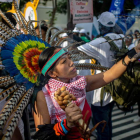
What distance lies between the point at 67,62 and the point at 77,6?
2.12 m

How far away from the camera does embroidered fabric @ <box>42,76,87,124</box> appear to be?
4.59ft

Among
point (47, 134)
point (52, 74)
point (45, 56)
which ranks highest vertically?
point (45, 56)

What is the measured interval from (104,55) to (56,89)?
1256 mm

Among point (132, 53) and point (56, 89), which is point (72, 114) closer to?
point (56, 89)

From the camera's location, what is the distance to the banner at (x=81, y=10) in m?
3.25

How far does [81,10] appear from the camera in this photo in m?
3.31

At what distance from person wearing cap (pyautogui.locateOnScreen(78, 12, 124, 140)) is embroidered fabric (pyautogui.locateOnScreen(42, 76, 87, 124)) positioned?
98 centimetres

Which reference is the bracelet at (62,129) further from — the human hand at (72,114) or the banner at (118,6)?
the banner at (118,6)

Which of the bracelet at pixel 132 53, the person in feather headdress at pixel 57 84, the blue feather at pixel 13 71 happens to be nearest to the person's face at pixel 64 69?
the person in feather headdress at pixel 57 84

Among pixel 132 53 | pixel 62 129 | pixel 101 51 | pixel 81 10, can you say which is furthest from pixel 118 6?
pixel 62 129

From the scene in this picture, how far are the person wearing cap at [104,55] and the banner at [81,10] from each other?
0.58m

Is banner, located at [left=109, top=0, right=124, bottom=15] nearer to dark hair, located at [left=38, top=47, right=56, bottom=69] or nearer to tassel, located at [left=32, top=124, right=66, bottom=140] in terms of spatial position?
dark hair, located at [left=38, top=47, right=56, bottom=69]

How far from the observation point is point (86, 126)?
1.04 meters

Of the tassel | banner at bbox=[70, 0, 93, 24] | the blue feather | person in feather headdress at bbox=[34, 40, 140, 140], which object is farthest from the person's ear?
banner at bbox=[70, 0, 93, 24]
